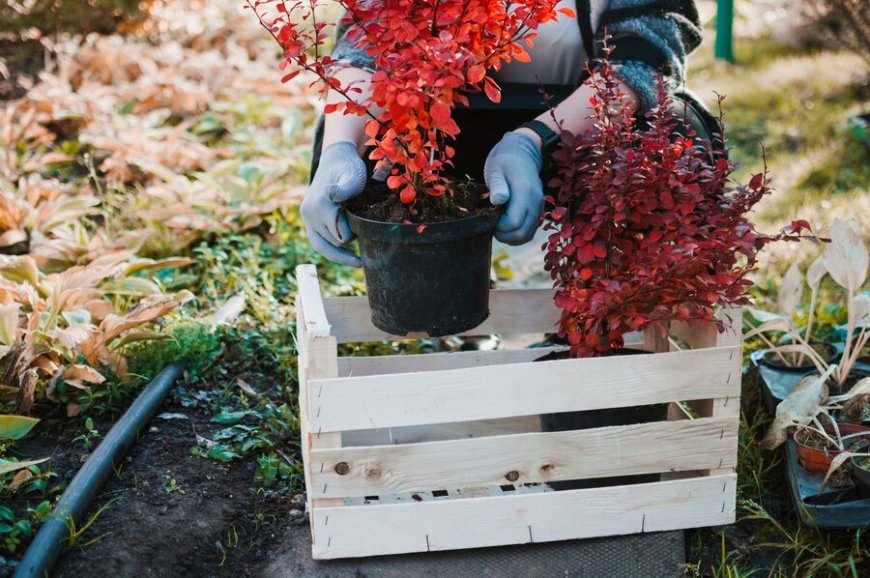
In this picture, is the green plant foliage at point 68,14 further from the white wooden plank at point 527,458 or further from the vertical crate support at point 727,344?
the vertical crate support at point 727,344

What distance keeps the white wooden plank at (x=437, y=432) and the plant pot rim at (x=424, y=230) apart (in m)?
0.57

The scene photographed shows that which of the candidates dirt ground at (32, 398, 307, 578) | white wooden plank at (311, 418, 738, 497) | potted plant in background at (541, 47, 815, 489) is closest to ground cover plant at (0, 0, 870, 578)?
dirt ground at (32, 398, 307, 578)

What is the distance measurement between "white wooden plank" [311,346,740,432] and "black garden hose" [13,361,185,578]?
53 cm

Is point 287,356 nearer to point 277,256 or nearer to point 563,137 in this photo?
point 277,256

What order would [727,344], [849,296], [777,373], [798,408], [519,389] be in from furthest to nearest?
[777,373] < [849,296] < [798,408] < [727,344] < [519,389]

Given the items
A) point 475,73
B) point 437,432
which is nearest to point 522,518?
point 437,432

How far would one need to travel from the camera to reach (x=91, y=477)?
1913mm

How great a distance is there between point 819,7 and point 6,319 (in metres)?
4.77

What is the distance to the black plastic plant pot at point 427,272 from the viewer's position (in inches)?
72.3

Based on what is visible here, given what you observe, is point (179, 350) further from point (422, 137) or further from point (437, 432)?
point (422, 137)

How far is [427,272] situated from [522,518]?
0.54 m

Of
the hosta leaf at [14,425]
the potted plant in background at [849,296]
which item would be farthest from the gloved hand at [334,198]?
the potted plant in background at [849,296]

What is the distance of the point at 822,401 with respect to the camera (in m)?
2.09

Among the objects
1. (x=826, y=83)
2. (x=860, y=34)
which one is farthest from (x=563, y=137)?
(x=826, y=83)
